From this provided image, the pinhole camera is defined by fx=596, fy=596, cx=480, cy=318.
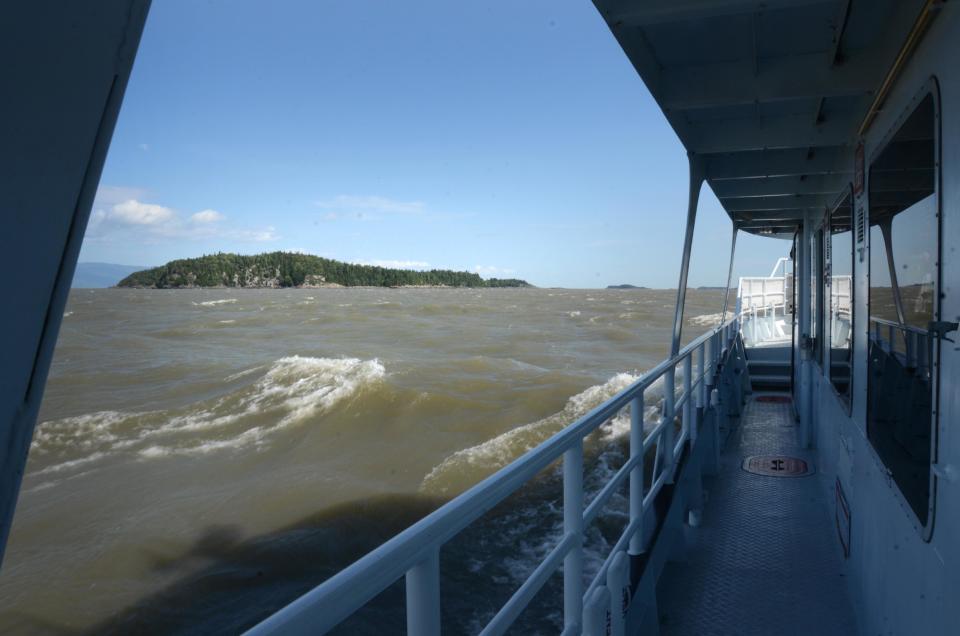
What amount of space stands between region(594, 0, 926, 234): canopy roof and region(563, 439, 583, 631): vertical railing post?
1652 millimetres

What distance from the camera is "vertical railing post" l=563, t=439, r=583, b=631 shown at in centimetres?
176

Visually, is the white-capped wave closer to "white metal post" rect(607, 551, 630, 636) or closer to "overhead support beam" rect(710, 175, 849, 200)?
"overhead support beam" rect(710, 175, 849, 200)

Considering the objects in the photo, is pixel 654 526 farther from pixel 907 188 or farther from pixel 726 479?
pixel 726 479

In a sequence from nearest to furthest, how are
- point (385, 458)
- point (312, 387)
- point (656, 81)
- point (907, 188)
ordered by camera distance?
point (907, 188) < point (656, 81) < point (385, 458) < point (312, 387)

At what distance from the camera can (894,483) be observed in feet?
7.07

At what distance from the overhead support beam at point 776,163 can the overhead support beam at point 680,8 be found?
231cm

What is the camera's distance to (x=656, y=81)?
292 cm

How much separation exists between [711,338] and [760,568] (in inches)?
97.4

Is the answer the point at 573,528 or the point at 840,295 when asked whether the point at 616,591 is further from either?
the point at 840,295

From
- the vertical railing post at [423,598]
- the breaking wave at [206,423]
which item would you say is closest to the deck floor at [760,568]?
the vertical railing post at [423,598]

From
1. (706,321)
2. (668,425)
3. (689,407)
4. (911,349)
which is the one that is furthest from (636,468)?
(706,321)

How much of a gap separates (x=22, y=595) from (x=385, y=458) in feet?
14.4

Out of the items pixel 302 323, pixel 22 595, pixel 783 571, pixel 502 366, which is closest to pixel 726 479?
pixel 783 571

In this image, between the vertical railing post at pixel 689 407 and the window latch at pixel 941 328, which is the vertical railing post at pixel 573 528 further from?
the vertical railing post at pixel 689 407
